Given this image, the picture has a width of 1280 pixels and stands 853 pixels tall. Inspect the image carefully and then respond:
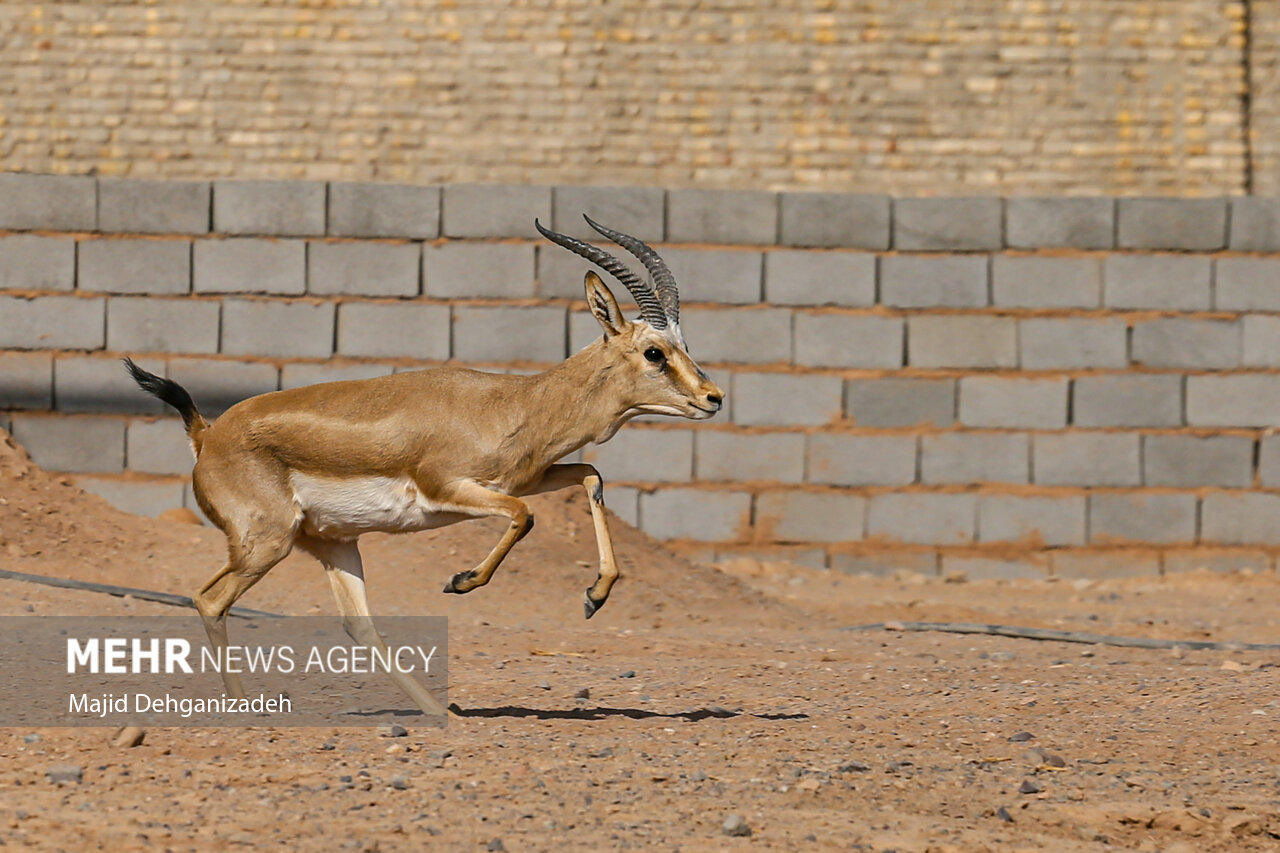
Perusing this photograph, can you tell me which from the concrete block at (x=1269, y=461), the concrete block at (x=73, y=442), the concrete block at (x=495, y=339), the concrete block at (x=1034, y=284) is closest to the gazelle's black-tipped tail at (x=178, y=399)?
the concrete block at (x=495, y=339)

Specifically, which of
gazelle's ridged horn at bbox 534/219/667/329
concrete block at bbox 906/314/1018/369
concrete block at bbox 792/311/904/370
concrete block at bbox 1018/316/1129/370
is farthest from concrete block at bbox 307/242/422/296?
gazelle's ridged horn at bbox 534/219/667/329

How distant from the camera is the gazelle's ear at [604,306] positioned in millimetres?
6383

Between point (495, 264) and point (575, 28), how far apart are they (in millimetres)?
2211

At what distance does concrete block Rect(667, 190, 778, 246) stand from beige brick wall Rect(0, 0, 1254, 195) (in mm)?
641

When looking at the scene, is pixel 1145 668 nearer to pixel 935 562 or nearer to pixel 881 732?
pixel 881 732

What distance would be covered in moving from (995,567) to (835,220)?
9.82ft

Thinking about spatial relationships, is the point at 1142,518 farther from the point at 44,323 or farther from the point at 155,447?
the point at 44,323

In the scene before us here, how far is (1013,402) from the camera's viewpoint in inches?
473

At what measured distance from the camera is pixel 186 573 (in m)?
10.1

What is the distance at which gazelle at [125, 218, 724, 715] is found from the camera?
19.7 feet

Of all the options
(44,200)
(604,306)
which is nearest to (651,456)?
A: (44,200)

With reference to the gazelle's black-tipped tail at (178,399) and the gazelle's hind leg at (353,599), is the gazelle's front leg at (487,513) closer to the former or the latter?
the gazelle's hind leg at (353,599)

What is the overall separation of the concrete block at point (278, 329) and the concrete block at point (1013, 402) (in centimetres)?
495

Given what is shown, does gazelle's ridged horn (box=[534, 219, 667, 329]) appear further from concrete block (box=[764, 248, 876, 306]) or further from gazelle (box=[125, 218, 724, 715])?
concrete block (box=[764, 248, 876, 306])
